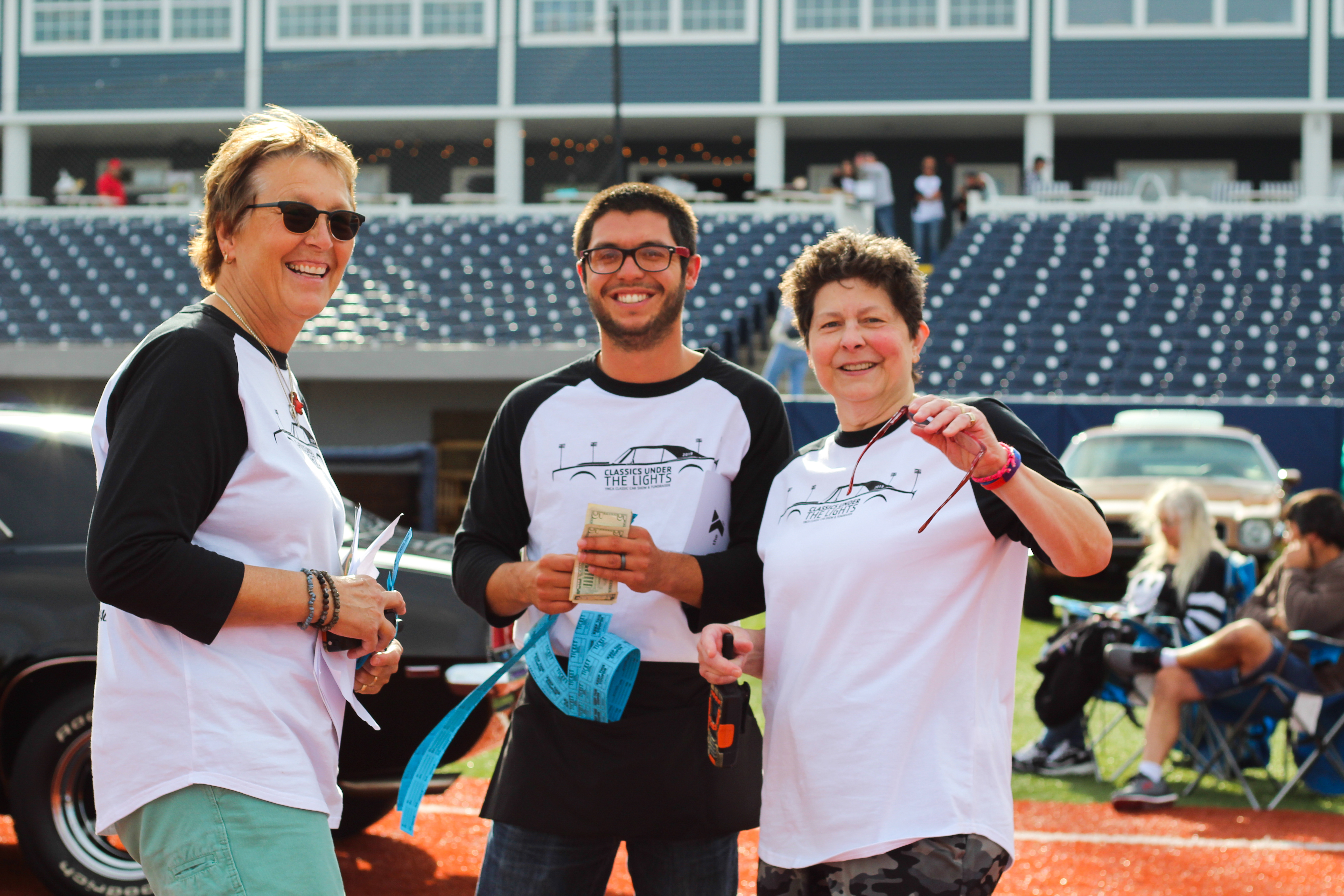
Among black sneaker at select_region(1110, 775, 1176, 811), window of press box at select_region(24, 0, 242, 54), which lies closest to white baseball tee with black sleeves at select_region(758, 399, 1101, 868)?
black sneaker at select_region(1110, 775, 1176, 811)

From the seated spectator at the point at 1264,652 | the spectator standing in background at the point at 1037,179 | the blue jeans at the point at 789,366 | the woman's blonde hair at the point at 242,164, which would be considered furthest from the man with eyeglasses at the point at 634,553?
the spectator standing in background at the point at 1037,179

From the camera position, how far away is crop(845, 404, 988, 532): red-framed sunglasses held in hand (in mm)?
2115

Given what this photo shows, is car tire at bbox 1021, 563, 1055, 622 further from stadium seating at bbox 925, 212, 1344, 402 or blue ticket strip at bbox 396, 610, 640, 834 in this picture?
blue ticket strip at bbox 396, 610, 640, 834

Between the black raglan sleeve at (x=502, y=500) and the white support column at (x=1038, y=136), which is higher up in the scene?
the white support column at (x=1038, y=136)

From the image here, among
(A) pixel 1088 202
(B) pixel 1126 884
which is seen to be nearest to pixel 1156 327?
(A) pixel 1088 202

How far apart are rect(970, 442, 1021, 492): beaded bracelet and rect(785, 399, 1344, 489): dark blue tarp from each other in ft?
38.2

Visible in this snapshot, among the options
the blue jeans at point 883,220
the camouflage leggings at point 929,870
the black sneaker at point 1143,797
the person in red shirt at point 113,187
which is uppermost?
the person in red shirt at point 113,187

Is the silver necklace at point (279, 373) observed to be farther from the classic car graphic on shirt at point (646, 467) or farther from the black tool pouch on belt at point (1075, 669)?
the black tool pouch on belt at point (1075, 669)

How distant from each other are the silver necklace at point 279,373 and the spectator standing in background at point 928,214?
20.5 meters

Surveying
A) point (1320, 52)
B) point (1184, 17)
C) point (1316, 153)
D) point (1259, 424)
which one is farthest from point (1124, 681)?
point (1320, 52)

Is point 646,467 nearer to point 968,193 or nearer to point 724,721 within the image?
point 724,721

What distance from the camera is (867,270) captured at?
2512 millimetres

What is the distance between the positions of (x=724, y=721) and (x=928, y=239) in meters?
21.4

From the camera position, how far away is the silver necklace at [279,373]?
83.0 inches
